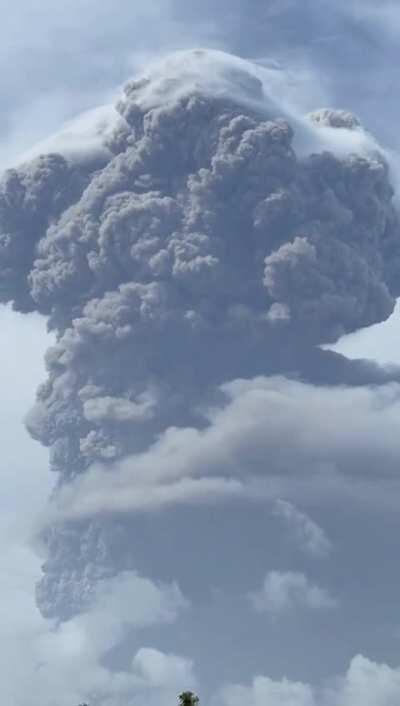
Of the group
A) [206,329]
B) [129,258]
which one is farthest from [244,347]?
[129,258]

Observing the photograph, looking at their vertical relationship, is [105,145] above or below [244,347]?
above

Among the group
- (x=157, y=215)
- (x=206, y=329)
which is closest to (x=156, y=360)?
(x=206, y=329)

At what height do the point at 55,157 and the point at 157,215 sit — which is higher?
the point at 55,157

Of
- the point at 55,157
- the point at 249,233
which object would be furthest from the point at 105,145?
the point at 249,233

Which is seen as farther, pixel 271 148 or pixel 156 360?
pixel 156 360

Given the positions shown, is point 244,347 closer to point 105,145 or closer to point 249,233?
point 249,233

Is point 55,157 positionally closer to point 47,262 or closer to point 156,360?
point 47,262

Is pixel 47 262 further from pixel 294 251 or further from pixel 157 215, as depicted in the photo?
pixel 294 251

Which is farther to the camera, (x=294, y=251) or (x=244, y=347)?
(x=244, y=347)
